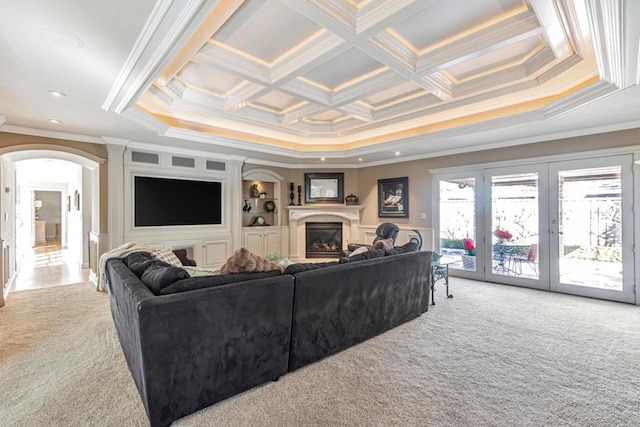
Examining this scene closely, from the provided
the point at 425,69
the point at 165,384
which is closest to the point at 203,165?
the point at 425,69

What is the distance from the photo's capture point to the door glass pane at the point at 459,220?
17.9 ft

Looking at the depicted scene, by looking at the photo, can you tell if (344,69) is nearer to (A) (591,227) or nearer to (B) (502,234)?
(B) (502,234)

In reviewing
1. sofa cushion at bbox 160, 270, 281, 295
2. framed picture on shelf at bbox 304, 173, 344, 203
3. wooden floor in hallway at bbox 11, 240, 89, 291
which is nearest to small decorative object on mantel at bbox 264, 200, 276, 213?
framed picture on shelf at bbox 304, 173, 344, 203

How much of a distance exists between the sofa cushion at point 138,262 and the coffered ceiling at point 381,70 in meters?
1.59

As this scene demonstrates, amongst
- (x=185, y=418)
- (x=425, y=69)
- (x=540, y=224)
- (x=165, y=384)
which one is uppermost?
(x=425, y=69)

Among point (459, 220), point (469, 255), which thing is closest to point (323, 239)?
point (459, 220)

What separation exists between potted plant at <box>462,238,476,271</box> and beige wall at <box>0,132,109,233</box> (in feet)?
20.4

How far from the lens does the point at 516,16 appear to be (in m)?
2.44

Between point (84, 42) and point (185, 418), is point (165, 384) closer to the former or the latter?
point (185, 418)

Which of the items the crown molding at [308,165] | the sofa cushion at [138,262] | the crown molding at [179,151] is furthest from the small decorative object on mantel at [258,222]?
the sofa cushion at [138,262]

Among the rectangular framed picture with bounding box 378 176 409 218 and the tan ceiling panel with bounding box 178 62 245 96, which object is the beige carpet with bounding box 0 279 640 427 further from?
the rectangular framed picture with bounding box 378 176 409 218

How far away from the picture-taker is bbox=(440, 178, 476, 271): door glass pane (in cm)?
546

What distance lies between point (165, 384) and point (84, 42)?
7.81ft

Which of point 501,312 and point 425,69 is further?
point 501,312
